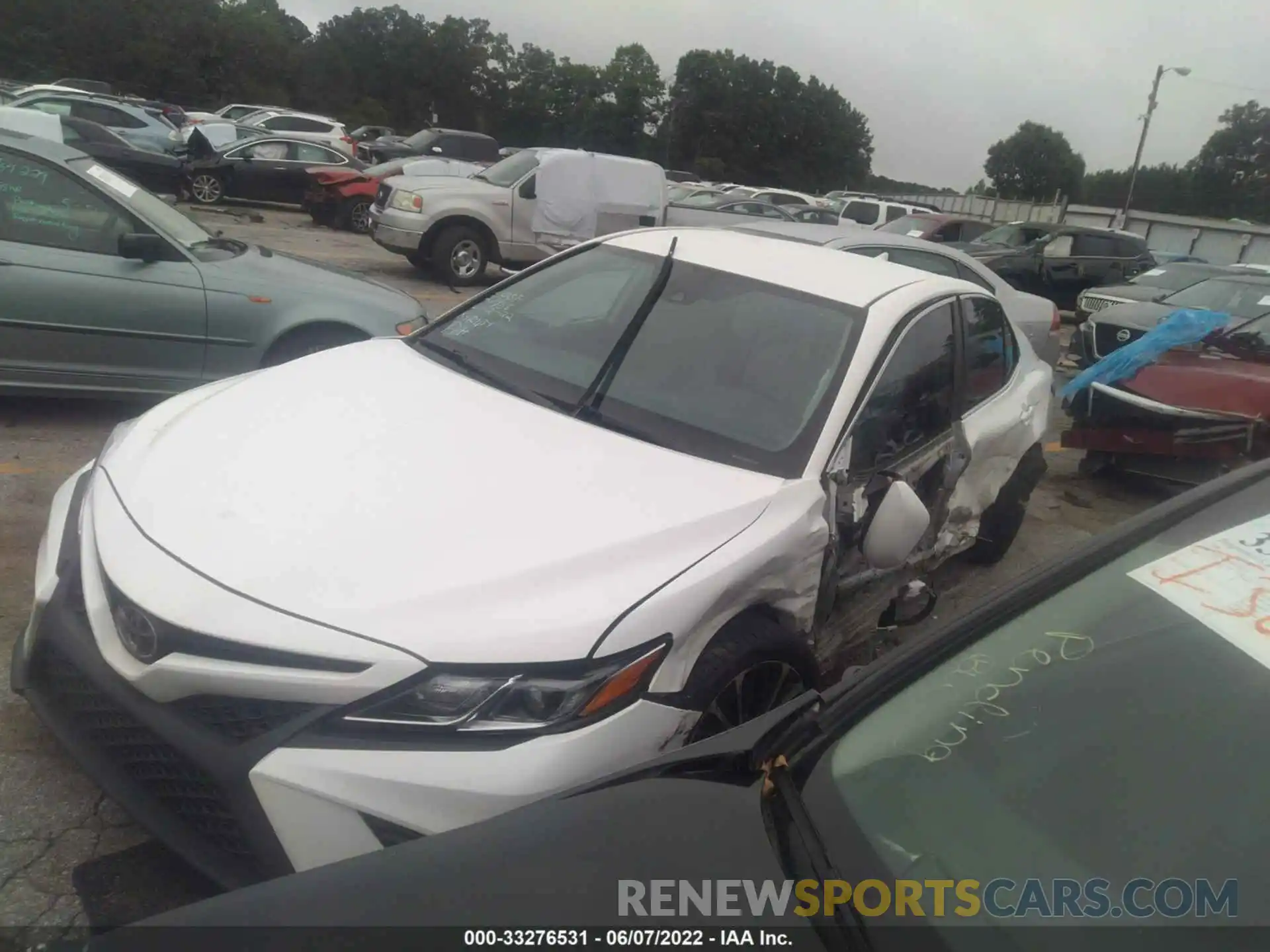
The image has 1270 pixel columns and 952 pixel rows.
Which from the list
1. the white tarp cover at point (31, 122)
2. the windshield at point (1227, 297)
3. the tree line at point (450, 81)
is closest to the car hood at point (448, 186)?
the white tarp cover at point (31, 122)

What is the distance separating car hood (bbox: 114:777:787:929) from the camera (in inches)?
56.1

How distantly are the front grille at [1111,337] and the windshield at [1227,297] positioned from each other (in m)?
0.87

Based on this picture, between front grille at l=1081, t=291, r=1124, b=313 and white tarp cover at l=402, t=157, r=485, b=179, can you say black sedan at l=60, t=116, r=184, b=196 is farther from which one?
front grille at l=1081, t=291, r=1124, b=313

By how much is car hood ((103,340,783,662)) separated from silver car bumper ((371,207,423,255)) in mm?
9293

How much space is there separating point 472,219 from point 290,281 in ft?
23.8

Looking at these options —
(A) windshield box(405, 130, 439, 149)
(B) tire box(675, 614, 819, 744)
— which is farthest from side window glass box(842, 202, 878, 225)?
(B) tire box(675, 614, 819, 744)

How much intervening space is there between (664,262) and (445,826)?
2.42 m

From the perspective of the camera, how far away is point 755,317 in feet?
11.5

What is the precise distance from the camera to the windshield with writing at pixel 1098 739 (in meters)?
1.41

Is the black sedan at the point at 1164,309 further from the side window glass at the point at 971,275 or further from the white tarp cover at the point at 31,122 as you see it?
the white tarp cover at the point at 31,122

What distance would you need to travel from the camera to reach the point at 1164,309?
10.3 m

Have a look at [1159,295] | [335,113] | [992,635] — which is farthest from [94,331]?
[335,113]

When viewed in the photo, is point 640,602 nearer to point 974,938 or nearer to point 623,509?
point 623,509

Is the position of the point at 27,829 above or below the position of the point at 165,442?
below
